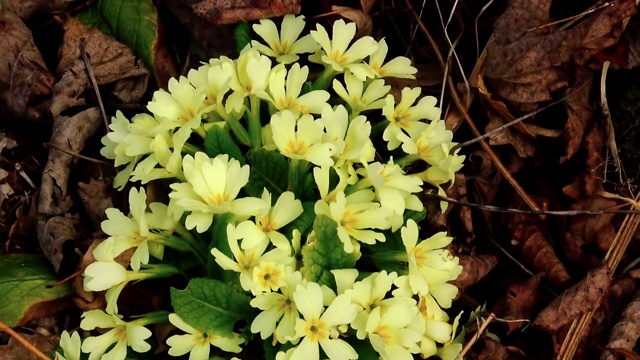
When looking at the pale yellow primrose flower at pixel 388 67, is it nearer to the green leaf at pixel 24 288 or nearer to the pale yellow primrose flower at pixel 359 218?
the pale yellow primrose flower at pixel 359 218

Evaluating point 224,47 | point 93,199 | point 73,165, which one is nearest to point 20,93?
point 73,165

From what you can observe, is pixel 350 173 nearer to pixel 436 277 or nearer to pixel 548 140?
pixel 436 277

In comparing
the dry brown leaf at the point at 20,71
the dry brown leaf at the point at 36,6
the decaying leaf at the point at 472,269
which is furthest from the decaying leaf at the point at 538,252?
the dry brown leaf at the point at 36,6

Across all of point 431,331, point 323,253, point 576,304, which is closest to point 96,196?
point 323,253

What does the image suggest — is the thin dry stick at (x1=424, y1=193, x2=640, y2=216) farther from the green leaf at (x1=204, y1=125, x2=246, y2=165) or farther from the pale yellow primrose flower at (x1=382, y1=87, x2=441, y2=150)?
the green leaf at (x1=204, y1=125, x2=246, y2=165)

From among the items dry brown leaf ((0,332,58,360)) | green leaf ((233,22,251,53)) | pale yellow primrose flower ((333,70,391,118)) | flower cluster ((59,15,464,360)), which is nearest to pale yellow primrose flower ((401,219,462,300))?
flower cluster ((59,15,464,360))
